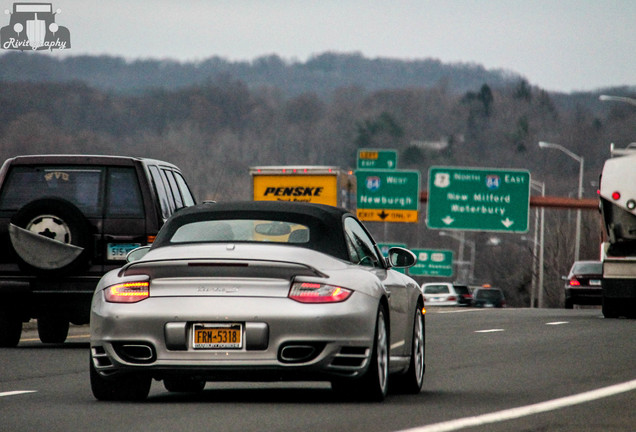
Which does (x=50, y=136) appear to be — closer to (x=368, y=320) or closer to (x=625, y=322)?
(x=625, y=322)

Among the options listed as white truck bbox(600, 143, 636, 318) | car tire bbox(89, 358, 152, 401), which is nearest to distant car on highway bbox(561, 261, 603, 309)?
white truck bbox(600, 143, 636, 318)

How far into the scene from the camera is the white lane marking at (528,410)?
8.45 meters

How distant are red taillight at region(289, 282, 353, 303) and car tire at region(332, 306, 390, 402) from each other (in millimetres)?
451

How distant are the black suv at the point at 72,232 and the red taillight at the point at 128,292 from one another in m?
6.28

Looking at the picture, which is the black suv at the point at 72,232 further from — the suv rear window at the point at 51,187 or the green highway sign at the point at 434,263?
the green highway sign at the point at 434,263

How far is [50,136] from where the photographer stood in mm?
80125

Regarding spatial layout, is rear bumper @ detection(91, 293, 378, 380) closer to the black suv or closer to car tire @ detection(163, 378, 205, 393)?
car tire @ detection(163, 378, 205, 393)

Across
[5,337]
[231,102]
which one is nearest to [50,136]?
[5,337]

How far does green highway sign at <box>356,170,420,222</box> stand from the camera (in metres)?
54.4

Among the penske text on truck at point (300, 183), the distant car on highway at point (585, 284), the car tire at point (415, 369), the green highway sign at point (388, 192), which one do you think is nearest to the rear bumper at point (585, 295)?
the distant car on highway at point (585, 284)

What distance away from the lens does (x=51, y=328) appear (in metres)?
18.6

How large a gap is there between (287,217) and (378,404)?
155 cm

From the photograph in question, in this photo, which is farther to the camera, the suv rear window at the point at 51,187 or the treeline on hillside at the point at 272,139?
the treeline on hillside at the point at 272,139

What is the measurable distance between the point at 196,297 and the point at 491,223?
143 ft
